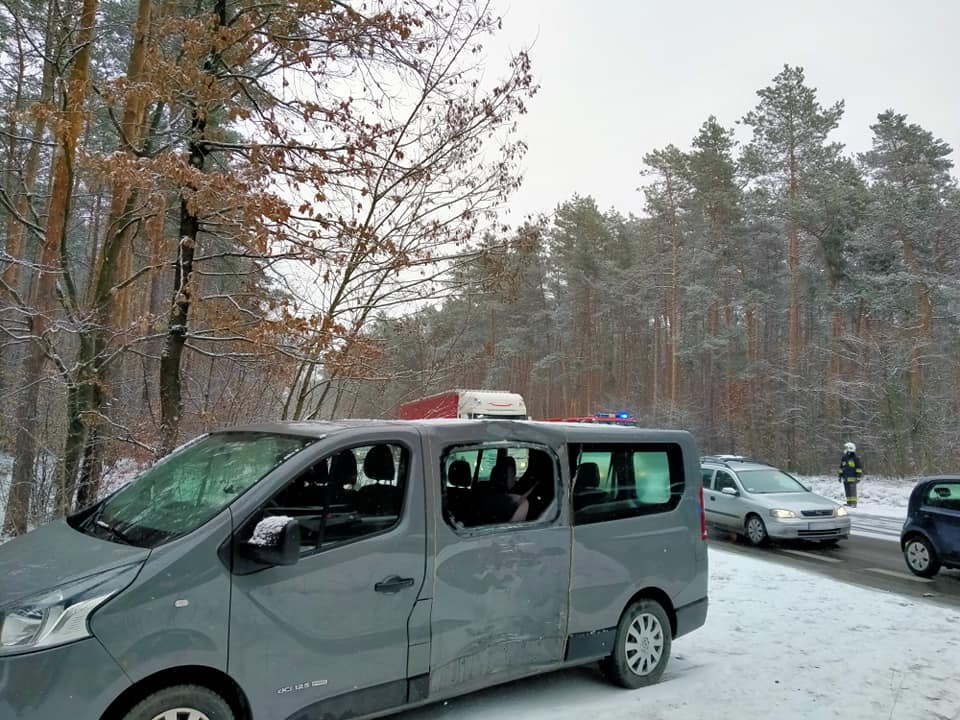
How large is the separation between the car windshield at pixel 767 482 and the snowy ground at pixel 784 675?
5583 mm

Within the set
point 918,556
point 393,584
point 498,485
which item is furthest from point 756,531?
point 393,584

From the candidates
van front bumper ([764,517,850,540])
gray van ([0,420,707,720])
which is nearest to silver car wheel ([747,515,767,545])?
van front bumper ([764,517,850,540])

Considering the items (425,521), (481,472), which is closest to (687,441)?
(481,472)

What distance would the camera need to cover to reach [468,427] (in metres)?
4.29

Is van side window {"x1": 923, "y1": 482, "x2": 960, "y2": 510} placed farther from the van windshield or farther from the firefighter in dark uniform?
the firefighter in dark uniform

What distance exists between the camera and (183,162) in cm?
610

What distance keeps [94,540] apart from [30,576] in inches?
14.5

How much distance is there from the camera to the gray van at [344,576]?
2.89m

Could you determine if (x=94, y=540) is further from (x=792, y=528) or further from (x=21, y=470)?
(x=792, y=528)

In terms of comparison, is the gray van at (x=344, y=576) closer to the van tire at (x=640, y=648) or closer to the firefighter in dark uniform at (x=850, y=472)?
the van tire at (x=640, y=648)

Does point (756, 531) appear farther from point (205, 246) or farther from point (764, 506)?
point (205, 246)

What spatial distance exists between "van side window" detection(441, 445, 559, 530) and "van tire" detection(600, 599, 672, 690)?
1.15 meters

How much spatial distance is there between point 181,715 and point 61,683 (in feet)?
1.79

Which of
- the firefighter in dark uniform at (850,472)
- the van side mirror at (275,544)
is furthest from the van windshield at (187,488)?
the firefighter in dark uniform at (850,472)
